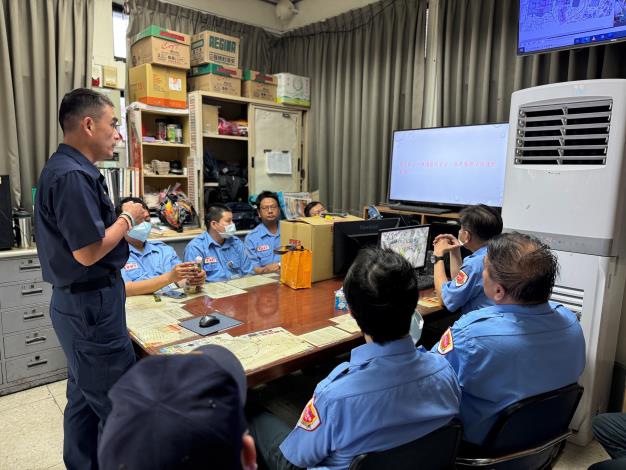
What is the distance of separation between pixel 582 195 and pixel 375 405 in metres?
1.66

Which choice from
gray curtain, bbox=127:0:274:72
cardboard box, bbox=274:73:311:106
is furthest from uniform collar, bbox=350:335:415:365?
gray curtain, bbox=127:0:274:72

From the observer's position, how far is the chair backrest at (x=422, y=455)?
92 centimetres

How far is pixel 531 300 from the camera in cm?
129

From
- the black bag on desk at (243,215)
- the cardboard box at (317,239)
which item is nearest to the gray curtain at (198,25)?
the black bag on desk at (243,215)

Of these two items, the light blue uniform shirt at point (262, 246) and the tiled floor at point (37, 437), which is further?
the light blue uniform shirt at point (262, 246)

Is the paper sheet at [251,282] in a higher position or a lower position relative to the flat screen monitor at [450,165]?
lower

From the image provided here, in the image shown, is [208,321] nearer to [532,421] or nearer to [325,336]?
[325,336]

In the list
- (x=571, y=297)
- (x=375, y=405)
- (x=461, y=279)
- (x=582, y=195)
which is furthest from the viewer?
(x=571, y=297)

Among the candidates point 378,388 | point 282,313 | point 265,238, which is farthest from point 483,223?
point 265,238

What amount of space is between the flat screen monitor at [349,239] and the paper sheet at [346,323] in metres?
0.67

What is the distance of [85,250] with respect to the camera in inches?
56.8

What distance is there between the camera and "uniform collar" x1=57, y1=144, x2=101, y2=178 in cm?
154

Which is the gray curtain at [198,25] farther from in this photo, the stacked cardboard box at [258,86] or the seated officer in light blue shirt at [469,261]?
the seated officer in light blue shirt at [469,261]

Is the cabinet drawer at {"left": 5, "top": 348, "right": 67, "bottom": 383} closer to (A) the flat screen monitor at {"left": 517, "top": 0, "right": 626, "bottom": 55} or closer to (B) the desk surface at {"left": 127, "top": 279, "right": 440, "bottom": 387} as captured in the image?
(B) the desk surface at {"left": 127, "top": 279, "right": 440, "bottom": 387}
